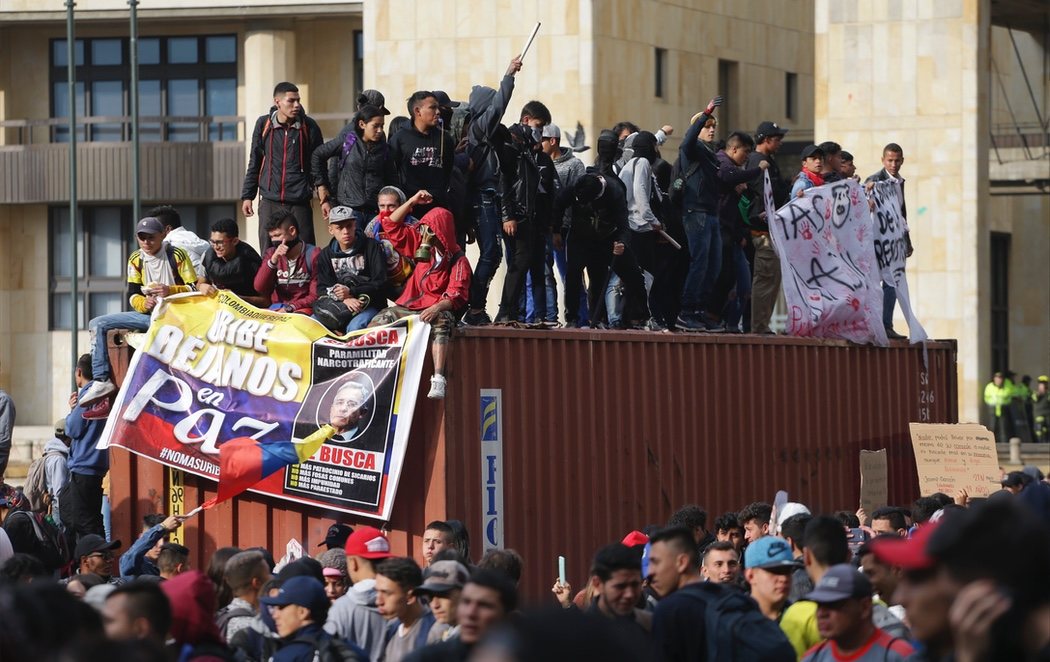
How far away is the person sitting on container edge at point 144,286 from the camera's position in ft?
46.9

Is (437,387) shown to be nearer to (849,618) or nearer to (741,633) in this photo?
(741,633)

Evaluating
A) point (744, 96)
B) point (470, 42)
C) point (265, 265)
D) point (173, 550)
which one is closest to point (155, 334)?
point (265, 265)

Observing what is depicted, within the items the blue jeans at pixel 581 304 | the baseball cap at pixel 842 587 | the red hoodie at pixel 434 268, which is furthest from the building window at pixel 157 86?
the baseball cap at pixel 842 587

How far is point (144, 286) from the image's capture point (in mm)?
Answer: 14484

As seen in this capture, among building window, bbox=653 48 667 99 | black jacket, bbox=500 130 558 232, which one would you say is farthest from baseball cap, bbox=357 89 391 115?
building window, bbox=653 48 667 99

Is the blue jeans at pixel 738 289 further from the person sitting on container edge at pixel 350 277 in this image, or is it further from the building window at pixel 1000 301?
the building window at pixel 1000 301

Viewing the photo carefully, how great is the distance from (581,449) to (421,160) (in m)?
2.49

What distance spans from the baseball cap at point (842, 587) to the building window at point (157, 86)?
39116 millimetres

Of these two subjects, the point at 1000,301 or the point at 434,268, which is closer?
the point at 434,268

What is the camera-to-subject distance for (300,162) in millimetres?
15625

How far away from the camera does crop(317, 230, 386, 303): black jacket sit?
13.8 meters

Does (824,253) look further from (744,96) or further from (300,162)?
(744,96)

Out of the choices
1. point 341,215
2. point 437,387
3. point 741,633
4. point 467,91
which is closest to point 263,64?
point 467,91

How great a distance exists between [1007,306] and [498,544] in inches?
1347
